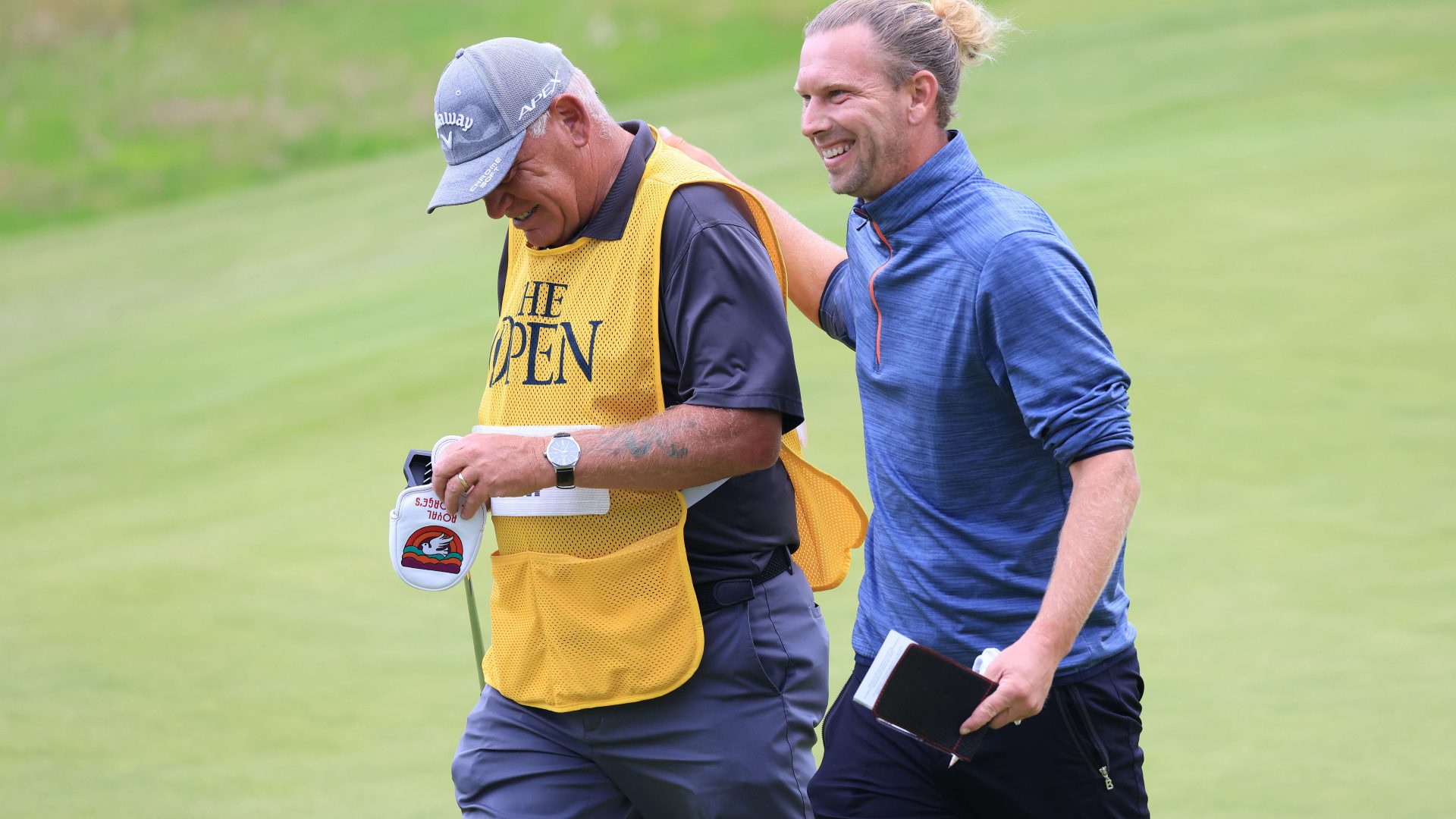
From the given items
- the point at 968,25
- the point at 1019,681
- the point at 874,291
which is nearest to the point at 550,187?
the point at 874,291

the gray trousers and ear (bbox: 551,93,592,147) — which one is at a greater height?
ear (bbox: 551,93,592,147)

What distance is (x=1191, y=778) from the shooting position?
5.11 meters

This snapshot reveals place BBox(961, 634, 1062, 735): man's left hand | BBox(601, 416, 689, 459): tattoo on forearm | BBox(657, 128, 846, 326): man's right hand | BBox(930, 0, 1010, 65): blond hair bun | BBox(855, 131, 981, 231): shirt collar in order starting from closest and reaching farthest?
BBox(961, 634, 1062, 735): man's left hand < BBox(855, 131, 981, 231): shirt collar < BBox(930, 0, 1010, 65): blond hair bun < BBox(601, 416, 689, 459): tattoo on forearm < BBox(657, 128, 846, 326): man's right hand

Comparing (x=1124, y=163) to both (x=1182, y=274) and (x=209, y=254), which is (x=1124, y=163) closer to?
(x=1182, y=274)

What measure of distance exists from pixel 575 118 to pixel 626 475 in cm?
70

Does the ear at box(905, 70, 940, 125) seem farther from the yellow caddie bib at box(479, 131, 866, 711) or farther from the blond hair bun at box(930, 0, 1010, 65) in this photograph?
the yellow caddie bib at box(479, 131, 866, 711)

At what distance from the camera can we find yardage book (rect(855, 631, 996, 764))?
2.61 metres

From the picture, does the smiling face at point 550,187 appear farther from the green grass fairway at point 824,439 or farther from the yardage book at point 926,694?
the green grass fairway at point 824,439

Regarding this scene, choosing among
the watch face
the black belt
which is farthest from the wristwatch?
the black belt

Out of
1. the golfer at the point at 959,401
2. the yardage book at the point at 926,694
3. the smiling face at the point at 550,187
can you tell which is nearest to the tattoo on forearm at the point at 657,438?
the golfer at the point at 959,401

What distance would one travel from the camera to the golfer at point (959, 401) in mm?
2686

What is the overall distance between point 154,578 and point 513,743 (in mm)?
4921

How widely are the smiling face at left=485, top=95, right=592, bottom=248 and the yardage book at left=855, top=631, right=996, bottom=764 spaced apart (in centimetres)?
104

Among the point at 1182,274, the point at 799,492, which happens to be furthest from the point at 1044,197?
the point at 799,492
